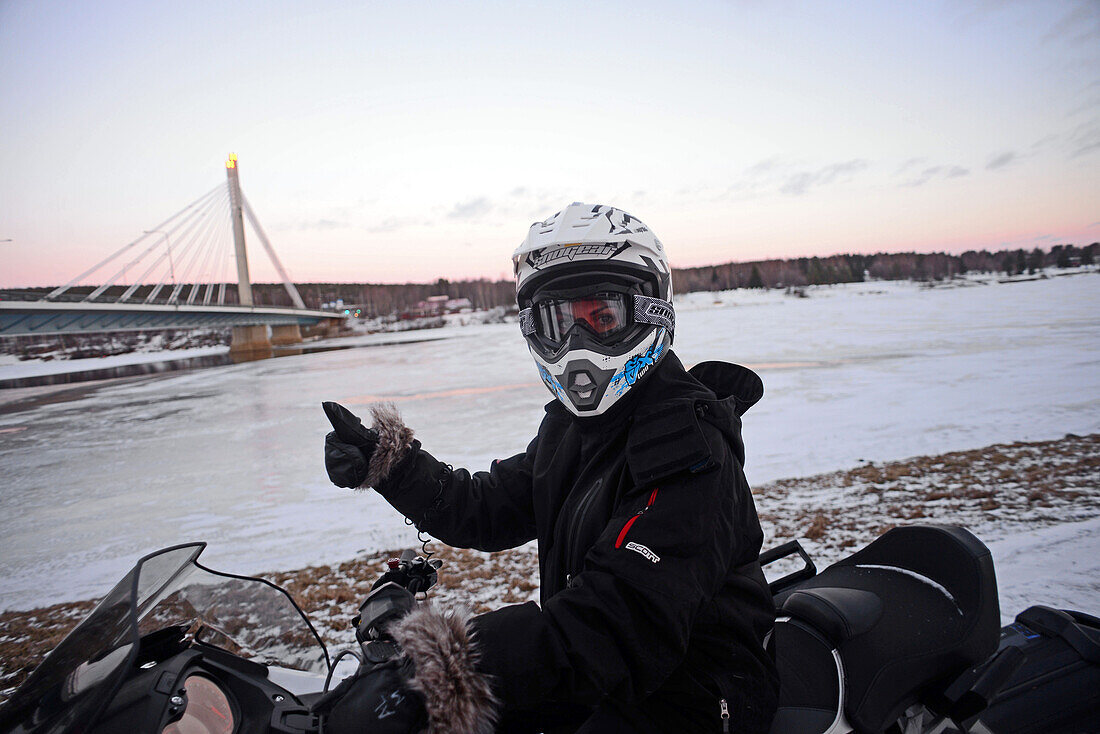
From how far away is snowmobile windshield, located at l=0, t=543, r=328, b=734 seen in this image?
1224 millimetres

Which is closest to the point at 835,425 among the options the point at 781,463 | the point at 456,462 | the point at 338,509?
the point at 781,463

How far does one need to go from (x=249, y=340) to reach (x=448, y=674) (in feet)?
175

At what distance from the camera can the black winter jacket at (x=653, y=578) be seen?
1.36m

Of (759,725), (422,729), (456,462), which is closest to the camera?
(422,729)

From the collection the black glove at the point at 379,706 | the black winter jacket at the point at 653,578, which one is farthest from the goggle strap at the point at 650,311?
the black glove at the point at 379,706

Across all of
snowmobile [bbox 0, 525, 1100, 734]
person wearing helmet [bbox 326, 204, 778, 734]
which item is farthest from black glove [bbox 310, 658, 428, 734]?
snowmobile [bbox 0, 525, 1100, 734]

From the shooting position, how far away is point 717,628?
5.21 feet

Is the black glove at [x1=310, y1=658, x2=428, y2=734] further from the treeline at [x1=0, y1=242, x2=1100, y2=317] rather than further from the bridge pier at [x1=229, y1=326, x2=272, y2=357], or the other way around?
the treeline at [x1=0, y1=242, x2=1100, y2=317]

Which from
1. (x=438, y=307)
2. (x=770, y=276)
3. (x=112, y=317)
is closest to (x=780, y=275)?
(x=770, y=276)

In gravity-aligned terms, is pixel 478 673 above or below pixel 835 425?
above

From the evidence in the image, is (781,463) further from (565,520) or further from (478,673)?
(478,673)

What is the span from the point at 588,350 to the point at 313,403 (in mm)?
14458

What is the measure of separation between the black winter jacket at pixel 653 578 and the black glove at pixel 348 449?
68cm

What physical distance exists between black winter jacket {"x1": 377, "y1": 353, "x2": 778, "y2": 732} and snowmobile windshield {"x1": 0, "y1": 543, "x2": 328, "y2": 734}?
0.80 meters
